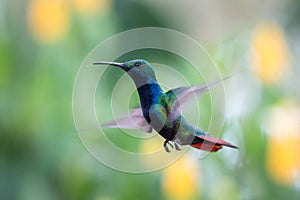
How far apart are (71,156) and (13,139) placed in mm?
180

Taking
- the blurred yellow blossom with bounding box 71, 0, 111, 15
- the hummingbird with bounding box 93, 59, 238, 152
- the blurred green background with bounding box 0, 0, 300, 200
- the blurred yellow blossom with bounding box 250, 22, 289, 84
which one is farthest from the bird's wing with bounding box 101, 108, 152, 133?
the blurred yellow blossom with bounding box 71, 0, 111, 15

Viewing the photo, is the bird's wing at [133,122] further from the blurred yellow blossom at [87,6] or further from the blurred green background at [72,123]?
the blurred yellow blossom at [87,6]

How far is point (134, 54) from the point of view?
9.0 inches

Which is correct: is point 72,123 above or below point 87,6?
below

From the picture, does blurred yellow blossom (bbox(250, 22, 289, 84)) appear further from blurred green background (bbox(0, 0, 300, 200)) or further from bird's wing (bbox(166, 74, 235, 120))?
bird's wing (bbox(166, 74, 235, 120))

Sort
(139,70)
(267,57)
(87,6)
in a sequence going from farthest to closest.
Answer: (87,6) → (267,57) → (139,70)

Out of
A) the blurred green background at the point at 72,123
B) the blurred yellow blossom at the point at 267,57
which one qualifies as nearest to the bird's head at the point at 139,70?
the blurred yellow blossom at the point at 267,57

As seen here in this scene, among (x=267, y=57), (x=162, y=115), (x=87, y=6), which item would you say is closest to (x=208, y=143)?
(x=162, y=115)

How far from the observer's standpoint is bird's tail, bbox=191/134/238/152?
211mm

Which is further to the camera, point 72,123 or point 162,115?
point 72,123

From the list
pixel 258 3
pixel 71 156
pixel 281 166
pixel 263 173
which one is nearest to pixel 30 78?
pixel 71 156

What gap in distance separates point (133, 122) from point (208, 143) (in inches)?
1.0

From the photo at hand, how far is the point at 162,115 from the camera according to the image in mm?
210

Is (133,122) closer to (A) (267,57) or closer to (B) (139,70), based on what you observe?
(B) (139,70)
